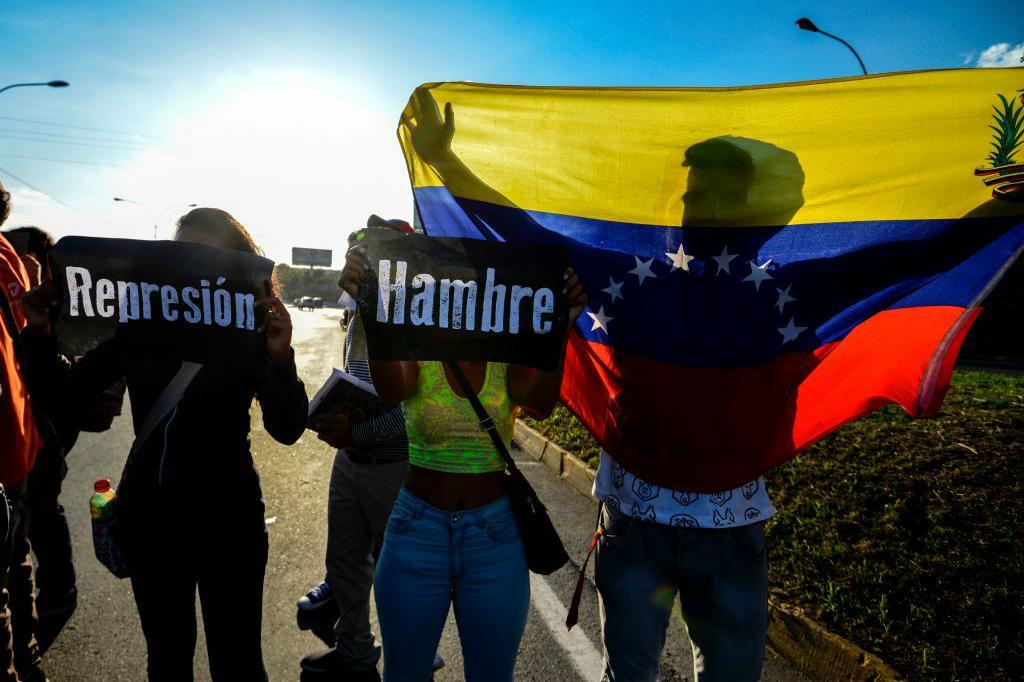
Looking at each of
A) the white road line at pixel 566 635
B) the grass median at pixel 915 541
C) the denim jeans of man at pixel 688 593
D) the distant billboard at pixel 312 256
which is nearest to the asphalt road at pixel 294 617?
the white road line at pixel 566 635

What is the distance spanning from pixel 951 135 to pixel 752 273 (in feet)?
2.40

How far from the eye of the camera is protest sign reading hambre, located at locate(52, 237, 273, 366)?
1.90m

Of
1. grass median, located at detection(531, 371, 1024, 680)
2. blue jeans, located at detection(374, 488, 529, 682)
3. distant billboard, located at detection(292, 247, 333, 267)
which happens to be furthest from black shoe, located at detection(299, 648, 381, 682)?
distant billboard, located at detection(292, 247, 333, 267)

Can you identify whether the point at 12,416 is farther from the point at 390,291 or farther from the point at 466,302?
the point at 466,302

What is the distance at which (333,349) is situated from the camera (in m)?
19.1

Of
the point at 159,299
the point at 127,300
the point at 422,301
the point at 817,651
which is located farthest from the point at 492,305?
the point at 817,651

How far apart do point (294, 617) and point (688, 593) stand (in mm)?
2528

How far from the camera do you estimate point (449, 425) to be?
186cm

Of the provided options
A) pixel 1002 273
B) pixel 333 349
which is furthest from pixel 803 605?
pixel 333 349

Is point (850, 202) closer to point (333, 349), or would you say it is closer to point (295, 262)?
point (333, 349)

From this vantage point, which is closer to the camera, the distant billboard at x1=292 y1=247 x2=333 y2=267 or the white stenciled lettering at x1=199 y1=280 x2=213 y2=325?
the white stenciled lettering at x1=199 y1=280 x2=213 y2=325

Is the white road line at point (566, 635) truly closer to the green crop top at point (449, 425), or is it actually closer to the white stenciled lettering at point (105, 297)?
the green crop top at point (449, 425)

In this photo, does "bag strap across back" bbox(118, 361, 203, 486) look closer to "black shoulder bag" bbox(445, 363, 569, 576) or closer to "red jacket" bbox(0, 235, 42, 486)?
"red jacket" bbox(0, 235, 42, 486)

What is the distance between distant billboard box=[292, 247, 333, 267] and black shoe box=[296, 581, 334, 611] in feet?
311
